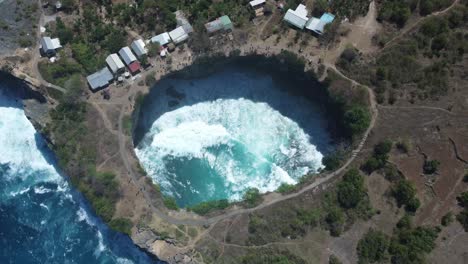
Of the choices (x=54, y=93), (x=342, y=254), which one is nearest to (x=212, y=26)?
(x=54, y=93)

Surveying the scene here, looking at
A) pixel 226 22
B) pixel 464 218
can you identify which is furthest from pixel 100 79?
pixel 464 218

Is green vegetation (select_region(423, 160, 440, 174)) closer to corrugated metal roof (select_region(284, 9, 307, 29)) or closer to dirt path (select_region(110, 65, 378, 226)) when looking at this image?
dirt path (select_region(110, 65, 378, 226))

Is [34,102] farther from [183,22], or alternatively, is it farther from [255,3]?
[255,3]

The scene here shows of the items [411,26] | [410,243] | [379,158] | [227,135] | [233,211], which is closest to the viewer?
[410,243]

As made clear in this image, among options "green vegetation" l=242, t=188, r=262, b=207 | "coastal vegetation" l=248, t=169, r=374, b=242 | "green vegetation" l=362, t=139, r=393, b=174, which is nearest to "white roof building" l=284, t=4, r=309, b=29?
"green vegetation" l=362, t=139, r=393, b=174

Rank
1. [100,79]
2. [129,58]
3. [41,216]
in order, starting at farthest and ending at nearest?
[129,58], [100,79], [41,216]

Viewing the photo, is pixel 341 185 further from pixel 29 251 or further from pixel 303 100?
pixel 29 251

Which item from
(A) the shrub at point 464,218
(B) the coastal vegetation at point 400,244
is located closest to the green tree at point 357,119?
(B) the coastal vegetation at point 400,244
